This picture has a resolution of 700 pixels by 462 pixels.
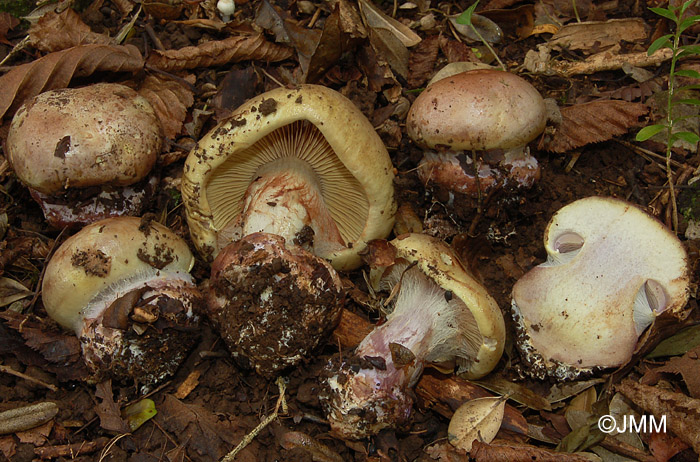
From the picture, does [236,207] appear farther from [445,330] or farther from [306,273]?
[445,330]

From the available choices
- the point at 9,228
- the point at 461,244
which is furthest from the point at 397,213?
the point at 9,228

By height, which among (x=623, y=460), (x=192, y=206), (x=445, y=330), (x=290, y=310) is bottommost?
(x=623, y=460)

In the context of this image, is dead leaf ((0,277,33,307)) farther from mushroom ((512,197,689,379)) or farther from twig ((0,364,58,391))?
mushroom ((512,197,689,379))

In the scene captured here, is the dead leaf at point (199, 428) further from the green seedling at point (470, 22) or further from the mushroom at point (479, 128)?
the green seedling at point (470, 22)

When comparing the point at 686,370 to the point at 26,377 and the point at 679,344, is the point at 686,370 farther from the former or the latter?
the point at 26,377

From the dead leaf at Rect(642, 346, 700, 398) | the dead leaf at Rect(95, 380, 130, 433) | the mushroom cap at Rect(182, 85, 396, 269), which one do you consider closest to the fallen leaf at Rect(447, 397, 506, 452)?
the dead leaf at Rect(642, 346, 700, 398)

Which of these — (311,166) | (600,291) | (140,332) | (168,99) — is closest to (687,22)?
(600,291)

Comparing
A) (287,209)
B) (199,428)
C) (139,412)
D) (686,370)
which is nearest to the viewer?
(686,370)
